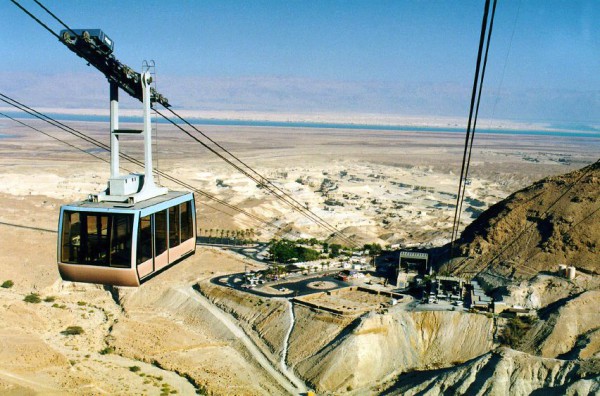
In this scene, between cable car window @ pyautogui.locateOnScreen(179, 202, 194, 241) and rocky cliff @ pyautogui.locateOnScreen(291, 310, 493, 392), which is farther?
rocky cliff @ pyautogui.locateOnScreen(291, 310, 493, 392)

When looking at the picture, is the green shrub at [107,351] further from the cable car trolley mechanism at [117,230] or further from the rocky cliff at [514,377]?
the cable car trolley mechanism at [117,230]

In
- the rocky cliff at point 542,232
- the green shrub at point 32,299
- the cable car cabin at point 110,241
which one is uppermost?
the cable car cabin at point 110,241

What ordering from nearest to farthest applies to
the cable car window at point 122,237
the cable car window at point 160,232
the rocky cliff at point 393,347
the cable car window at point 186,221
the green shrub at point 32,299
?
1. the cable car window at point 122,237
2. the cable car window at point 160,232
3. the cable car window at point 186,221
4. the rocky cliff at point 393,347
5. the green shrub at point 32,299

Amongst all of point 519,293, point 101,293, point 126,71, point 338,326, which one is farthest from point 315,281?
point 126,71

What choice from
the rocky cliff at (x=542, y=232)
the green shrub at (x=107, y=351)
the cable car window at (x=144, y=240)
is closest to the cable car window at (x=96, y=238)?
the cable car window at (x=144, y=240)

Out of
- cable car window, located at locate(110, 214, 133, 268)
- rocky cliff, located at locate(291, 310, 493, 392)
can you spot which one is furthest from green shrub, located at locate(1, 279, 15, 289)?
cable car window, located at locate(110, 214, 133, 268)

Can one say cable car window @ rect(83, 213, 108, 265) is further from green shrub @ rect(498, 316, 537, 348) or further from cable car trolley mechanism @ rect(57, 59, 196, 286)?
green shrub @ rect(498, 316, 537, 348)

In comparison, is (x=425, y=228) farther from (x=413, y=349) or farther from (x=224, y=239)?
(x=413, y=349)
